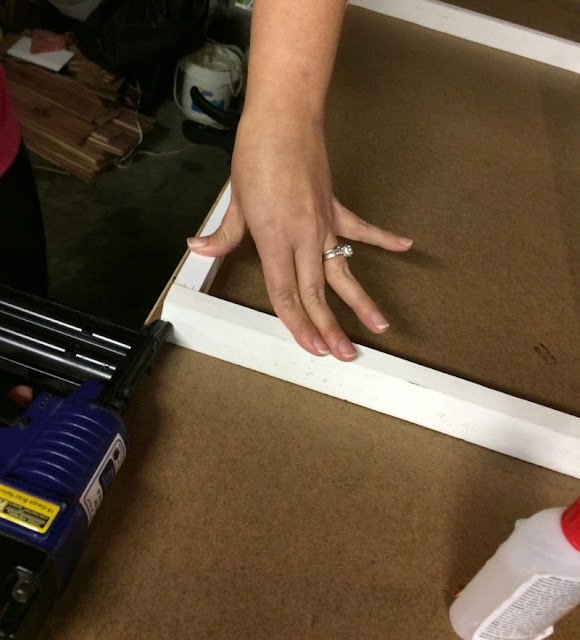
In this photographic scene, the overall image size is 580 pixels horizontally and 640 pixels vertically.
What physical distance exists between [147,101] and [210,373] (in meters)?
1.85

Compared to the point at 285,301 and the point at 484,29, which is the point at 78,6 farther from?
the point at 285,301

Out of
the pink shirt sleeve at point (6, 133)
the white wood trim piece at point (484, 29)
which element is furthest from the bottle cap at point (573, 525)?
the white wood trim piece at point (484, 29)

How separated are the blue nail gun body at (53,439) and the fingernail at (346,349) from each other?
17cm

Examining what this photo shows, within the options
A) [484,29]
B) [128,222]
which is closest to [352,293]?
[484,29]

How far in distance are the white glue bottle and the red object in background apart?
2151 millimetres

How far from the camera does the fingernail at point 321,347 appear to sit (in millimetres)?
581

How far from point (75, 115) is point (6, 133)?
51.7 inches

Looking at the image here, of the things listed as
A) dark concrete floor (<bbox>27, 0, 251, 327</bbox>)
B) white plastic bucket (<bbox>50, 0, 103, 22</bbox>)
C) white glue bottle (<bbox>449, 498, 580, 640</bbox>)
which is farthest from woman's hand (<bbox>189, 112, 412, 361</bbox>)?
white plastic bucket (<bbox>50, 0, 103, 22</bbox>)

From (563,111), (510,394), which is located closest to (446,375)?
(510,394)

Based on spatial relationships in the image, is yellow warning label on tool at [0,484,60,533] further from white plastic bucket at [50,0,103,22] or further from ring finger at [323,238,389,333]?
white plastic bucket at [50,0,103,22]

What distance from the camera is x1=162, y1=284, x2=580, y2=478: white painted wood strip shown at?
58 centimetres

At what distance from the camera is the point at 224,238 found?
2.15 ft

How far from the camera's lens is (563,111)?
1.08m

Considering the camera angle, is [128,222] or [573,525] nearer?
[573,525]
